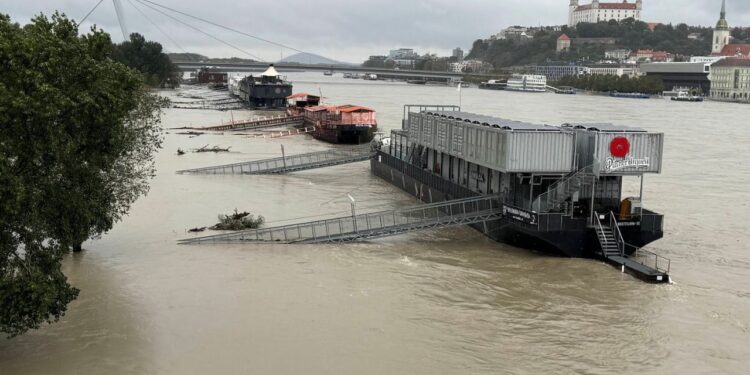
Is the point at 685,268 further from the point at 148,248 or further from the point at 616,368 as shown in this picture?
→ the point at 148,248

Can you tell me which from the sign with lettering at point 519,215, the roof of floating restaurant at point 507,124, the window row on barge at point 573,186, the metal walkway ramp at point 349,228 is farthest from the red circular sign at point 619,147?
the metal walkway ramp at point 349,228

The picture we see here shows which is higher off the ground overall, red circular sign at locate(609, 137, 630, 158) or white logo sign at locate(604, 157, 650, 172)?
red circular sign at locate(609, 137, 630, 158)

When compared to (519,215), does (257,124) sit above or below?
below

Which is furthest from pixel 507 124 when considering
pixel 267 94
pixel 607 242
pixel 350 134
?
pixel 267 94

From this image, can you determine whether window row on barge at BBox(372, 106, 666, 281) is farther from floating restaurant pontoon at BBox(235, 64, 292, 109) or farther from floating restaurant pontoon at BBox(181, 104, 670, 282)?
floating restaurant pontoon at BBox(235, 64, 292, 109)

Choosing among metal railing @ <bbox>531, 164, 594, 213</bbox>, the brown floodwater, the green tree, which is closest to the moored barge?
the brown floodwater

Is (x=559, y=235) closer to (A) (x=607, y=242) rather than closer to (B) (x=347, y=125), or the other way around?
(A) (x=607, y=242)
